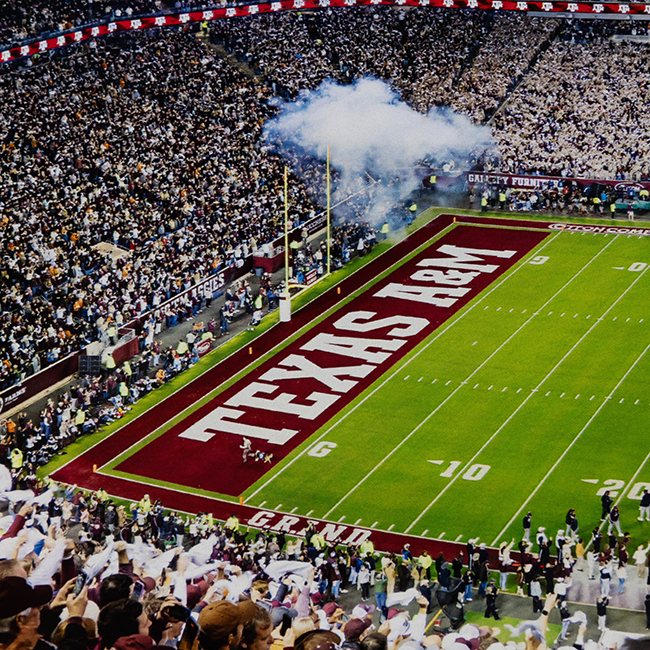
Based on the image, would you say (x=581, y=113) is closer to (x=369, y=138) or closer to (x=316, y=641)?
(x=369, y=138)

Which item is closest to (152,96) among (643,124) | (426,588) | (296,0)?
(296,0)

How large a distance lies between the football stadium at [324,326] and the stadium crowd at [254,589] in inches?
1.9

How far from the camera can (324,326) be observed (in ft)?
137

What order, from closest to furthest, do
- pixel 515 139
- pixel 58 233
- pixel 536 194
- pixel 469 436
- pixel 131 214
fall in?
1. pixel 469 436
2. pixel 58 233
3. pixel 131 214
4. pixel 536 194
5. pixel 515 139

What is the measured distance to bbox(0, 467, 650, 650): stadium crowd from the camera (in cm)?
873

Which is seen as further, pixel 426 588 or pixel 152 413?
pixel 152 413

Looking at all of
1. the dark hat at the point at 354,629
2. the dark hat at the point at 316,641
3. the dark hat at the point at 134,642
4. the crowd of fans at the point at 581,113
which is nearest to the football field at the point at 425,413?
the crowd of fans at the point at 581,113

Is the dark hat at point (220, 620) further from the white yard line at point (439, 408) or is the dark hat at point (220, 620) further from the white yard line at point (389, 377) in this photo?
the white yard line at point (389, 377)

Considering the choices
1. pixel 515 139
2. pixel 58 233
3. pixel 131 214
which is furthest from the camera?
pixel 515 139

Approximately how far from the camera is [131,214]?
47812 millimetres

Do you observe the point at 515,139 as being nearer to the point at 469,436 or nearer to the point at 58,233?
the point at 58,233

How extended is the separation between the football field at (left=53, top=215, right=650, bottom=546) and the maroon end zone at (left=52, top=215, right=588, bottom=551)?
7 cm

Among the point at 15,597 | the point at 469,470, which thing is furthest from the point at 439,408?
the point at 15,597

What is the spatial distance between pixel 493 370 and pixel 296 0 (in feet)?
98.8
